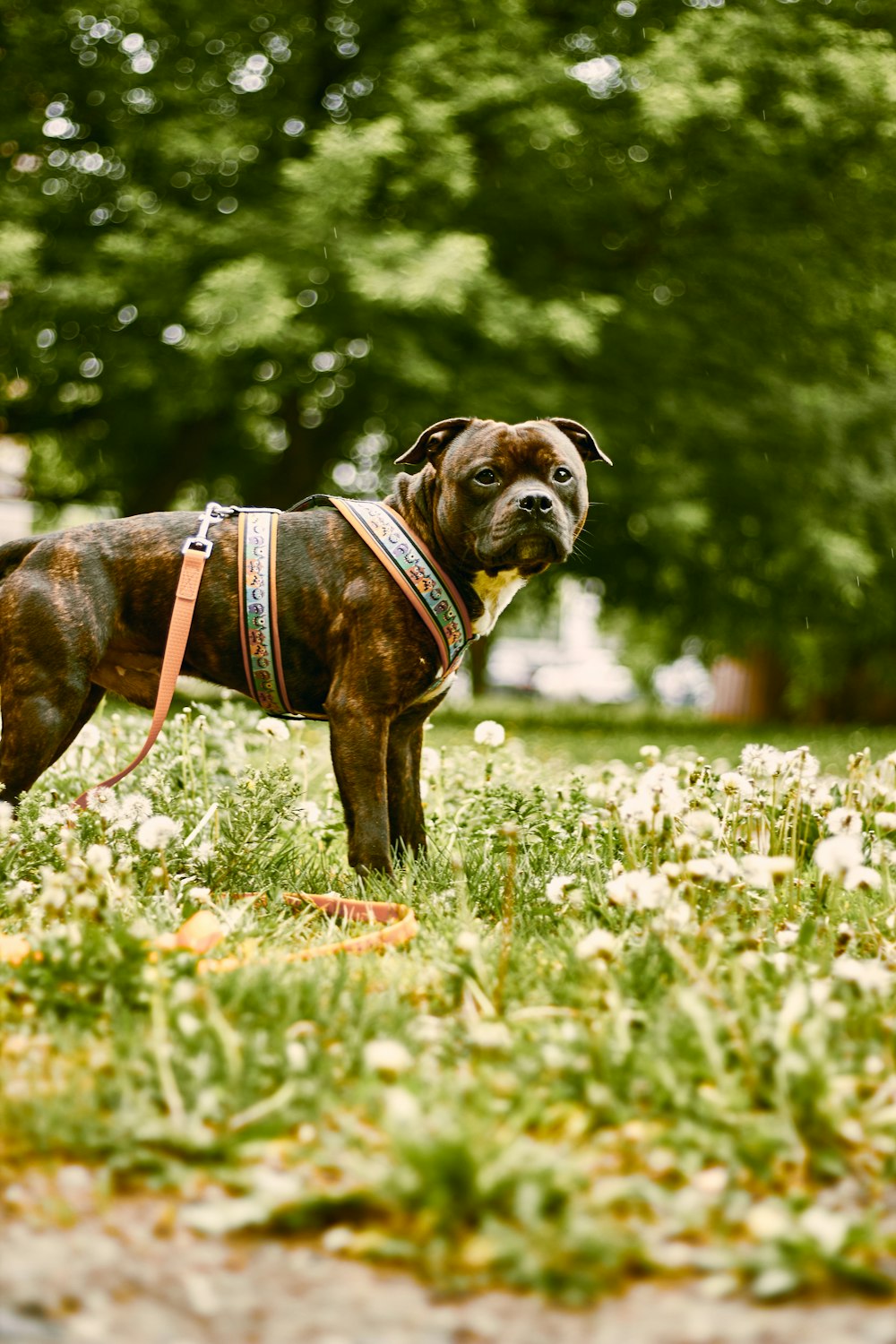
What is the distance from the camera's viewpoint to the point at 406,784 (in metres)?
4.43

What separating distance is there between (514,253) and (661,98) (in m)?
2.91

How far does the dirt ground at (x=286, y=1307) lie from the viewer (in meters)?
1.77

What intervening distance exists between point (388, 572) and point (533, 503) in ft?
1.82

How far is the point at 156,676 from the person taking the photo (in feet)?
14.1

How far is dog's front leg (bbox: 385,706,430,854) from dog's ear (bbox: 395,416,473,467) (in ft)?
2.99

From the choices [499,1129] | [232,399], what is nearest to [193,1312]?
[499,1129]

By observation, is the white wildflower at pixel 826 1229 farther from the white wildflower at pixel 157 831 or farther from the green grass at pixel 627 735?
the green grass at pixel 627 735

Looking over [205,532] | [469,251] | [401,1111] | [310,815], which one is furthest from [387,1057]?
[469,251]

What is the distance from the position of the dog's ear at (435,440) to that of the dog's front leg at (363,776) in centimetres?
91

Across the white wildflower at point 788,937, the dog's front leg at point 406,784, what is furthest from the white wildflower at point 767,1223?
the dog's front leg at point 406,784

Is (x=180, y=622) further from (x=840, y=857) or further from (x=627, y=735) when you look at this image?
(x=627, y=735)

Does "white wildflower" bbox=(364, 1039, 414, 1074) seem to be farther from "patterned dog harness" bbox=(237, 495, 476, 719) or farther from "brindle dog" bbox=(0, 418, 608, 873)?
"patterned dog harness" bbox=(237, 495, 476, 719)

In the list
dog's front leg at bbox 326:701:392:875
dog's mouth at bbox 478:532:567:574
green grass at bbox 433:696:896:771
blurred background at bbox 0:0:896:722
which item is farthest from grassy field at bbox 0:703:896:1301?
blurred background at bbox 0:0:896:722

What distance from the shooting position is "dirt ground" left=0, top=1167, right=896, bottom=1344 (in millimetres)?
1766
